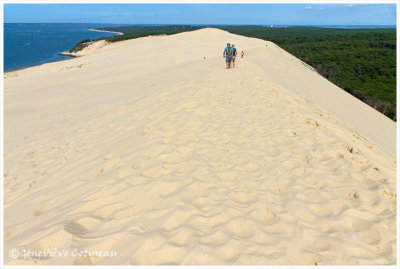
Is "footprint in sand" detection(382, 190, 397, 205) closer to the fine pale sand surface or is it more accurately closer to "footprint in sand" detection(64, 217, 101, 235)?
the fine pale sand surface

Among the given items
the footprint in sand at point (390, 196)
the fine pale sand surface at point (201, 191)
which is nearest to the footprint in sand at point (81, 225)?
the fine pale sand surface at point (201, 191)

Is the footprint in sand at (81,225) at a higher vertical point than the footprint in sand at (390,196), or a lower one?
lower

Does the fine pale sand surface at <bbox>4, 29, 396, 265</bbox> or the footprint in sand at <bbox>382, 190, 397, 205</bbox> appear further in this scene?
the footprint in sand at <bbox>382, 190, 397, 205</bbox>

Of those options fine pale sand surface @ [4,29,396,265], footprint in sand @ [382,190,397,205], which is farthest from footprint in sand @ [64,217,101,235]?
footprint in sand @ [382,190,397,205]

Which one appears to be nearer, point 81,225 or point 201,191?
point 81,225

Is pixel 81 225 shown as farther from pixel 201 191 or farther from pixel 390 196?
pixel 390 196

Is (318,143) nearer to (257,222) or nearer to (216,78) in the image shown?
(257,222)

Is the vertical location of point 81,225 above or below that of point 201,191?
below

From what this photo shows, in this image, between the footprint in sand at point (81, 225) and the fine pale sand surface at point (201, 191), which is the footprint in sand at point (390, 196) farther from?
the footprint in sand at point (81, 225)

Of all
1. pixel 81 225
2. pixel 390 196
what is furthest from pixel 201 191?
pixel 390 196

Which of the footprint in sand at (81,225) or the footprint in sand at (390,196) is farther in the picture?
the footprint in sand at (390,196)

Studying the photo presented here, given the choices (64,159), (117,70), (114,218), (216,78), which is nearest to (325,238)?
(114,218)
